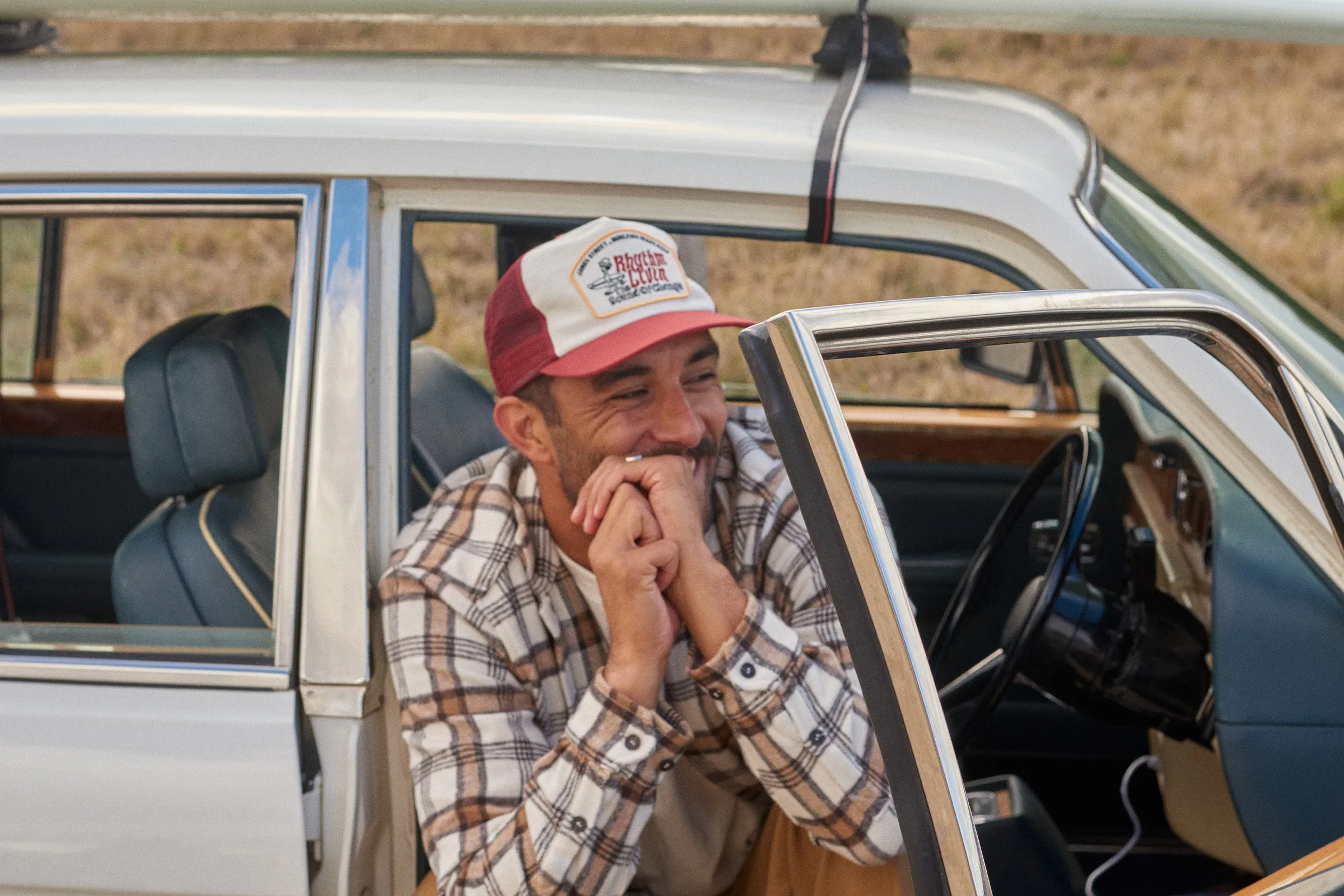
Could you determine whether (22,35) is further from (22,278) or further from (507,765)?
(22,278)

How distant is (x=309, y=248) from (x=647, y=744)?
764mm

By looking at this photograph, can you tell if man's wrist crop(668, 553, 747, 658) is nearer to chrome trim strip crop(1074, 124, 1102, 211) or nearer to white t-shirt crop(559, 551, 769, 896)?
white t-shirt crop(559, 551, 769, 896)

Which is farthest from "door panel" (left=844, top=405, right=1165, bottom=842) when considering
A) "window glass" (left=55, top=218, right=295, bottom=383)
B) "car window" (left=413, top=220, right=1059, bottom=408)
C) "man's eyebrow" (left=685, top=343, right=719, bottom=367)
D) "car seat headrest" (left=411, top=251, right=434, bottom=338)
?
"window glass" (left=55, top=218, right=295, bottom=383)

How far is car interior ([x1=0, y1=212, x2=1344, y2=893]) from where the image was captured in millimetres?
1599

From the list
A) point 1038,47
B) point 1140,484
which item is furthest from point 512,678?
point 1038,47

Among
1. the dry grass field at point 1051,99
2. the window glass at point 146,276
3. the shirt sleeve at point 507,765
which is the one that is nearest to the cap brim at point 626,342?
the shirt sleeve at point 507,765

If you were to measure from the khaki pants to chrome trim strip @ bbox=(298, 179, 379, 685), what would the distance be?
35 centimetres

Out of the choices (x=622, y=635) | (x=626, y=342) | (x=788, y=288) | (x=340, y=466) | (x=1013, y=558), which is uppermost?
(x=788, y=288)

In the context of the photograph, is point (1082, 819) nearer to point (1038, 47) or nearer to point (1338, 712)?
point (1338, 712)

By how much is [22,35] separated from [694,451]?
1.31 meters

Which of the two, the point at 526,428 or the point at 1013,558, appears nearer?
the point at 526,428

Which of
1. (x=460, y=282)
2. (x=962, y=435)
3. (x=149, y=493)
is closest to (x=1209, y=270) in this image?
(x=962, y=435)

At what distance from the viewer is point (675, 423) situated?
64.8 inches

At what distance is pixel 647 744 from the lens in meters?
1.50
